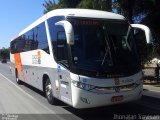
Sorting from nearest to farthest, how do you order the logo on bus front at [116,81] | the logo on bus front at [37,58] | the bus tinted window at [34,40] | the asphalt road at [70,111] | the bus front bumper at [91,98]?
the bus front bumper at [91,98], the logo on bus front at [116,81], the asphalt road at [70,111], the bus tinted window at [34,40], the logo on bus front at [37,58]

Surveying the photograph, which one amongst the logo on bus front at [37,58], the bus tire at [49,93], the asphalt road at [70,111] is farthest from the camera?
the logo on bus front at [37,58]

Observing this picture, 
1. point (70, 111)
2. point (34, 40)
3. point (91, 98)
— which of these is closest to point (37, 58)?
point (34, 40)

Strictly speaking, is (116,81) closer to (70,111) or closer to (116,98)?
(116,98)

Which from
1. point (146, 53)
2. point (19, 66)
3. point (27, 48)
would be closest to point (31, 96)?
point (27, 48)

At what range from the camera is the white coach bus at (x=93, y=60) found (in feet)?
32.0

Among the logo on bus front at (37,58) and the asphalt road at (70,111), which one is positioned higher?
the logo on bus front at (37,58)

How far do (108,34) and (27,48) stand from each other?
25.0 ft

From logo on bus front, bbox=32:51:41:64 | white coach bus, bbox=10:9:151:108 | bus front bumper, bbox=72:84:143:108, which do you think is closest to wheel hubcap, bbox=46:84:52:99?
white coach bus, bbox=10:9:151:108

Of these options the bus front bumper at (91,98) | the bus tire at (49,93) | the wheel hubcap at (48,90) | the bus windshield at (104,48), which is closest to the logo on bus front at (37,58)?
the bus tire at (49,93)

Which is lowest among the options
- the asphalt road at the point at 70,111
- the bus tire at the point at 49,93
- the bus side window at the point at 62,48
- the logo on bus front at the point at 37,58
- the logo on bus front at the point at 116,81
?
the asphalt road at the point at 70,111

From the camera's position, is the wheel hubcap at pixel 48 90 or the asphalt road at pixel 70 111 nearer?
the asphalt road at pixel 70 111

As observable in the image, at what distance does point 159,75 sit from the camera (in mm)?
27328

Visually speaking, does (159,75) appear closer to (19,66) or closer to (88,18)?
(19,66)

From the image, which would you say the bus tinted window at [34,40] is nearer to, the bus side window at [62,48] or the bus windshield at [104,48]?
the bus side window at [62,48]
